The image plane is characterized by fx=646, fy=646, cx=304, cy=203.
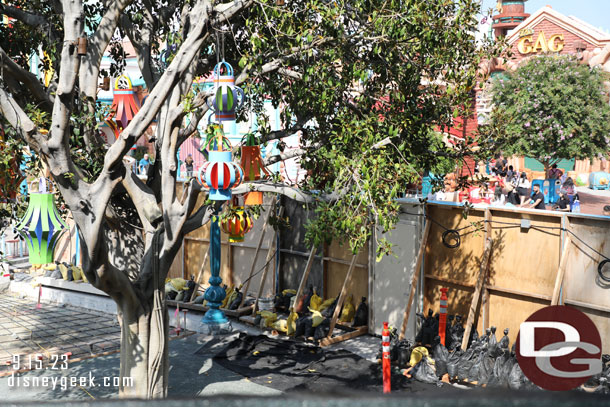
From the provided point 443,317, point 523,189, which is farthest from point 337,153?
point 523,189

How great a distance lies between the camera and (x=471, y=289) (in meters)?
13.2

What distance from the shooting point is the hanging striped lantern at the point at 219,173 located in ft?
29.7

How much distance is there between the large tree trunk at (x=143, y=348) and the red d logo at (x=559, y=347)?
5847 millimetres

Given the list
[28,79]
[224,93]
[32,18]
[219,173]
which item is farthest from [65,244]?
[224,93]

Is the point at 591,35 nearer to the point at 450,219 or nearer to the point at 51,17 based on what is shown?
the point at 450,219

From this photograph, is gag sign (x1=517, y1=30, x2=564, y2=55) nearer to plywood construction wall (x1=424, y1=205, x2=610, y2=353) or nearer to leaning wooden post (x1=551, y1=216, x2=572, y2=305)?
plywood construction wall (x1=424, y1=205, x2=610, y2=353)

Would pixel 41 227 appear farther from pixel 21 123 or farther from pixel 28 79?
pixel 28 79

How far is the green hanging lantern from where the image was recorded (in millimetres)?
9148

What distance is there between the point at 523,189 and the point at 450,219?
41.2 feet

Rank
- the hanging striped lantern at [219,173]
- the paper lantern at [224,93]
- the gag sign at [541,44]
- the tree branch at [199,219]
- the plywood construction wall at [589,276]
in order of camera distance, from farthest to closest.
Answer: the gag sign at [541,44]
the plywood construction wall at [589,276]
the tree branch at [199,219]
the hanging striped lantern at [219,173]
the paper lantern at [224,93]

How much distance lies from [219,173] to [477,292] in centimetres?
615

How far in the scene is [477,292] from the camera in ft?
41.3

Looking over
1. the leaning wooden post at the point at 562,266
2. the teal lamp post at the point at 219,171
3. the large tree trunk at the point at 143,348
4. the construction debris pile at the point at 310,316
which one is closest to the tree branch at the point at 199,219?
the teal lamp post at the point at 219,171

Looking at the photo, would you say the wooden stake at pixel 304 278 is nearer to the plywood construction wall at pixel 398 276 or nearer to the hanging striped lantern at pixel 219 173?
the plywood construction wall at pixel 398 276
